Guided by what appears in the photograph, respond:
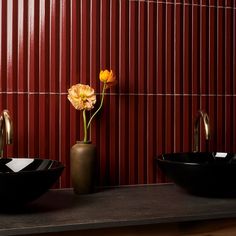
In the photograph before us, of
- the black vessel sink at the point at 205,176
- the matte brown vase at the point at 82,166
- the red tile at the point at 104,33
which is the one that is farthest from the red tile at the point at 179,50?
the matte brown vase at the point at 82,166

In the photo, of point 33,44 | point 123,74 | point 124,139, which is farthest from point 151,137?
point 33,44

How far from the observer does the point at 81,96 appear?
5.75 ft

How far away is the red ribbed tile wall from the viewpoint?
1811mm

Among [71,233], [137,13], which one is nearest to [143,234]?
[71,233]

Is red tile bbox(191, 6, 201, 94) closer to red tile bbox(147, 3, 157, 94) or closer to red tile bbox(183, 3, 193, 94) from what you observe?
red tile bbox(183, 3, 193, 94)

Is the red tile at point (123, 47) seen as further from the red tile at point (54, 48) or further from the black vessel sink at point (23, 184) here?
the black vessel sink at point (23, 184)

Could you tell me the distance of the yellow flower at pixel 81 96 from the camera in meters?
1.75

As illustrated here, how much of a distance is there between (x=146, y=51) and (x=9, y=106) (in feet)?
2.29

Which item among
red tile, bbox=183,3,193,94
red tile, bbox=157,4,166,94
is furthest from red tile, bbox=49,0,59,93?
red tile, bbox=183,3,193,94

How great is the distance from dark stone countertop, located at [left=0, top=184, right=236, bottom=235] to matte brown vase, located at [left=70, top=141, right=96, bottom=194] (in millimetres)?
41

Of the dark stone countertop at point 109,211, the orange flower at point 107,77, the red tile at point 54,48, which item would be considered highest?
the red tile at point 54,48

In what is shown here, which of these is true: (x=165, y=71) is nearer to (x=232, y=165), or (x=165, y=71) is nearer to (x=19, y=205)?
(x=232, y=165)

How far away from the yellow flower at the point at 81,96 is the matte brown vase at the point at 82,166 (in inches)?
6.6

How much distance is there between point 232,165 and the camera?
Answer: 5.16 feet
